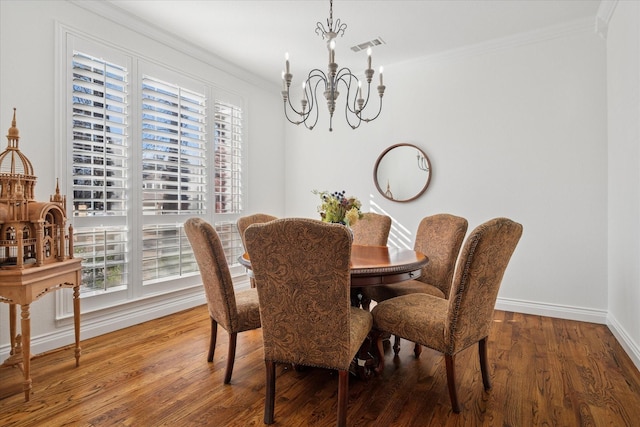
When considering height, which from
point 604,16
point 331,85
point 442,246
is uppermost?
point 604,16

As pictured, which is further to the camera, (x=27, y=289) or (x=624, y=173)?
(x=624, y=173)

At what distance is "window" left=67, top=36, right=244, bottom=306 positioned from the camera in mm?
2871

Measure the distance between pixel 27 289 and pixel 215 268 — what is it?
1041 millimetres

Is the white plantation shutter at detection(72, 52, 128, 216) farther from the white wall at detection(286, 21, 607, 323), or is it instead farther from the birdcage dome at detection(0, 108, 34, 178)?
the white wall at detection(286, 21, 607, 323)

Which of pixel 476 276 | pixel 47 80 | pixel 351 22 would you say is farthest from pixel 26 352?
pixel 351 22

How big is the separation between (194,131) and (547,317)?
3.96m

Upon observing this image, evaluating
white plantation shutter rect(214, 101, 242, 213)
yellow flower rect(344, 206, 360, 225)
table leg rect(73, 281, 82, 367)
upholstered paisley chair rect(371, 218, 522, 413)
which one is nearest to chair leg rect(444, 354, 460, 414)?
upholstered paisley chair rect(371, 218, 522, 413)

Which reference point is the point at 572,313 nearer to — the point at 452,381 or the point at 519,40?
the point at 452,381

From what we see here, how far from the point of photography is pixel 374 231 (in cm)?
340

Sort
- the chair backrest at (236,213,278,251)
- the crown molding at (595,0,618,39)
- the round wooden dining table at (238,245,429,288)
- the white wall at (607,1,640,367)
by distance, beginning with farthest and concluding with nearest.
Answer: the chair backrest at (236,213,278,251)
the crown molding at (595,0,618,39)
the white wall at (607,1,640,367)
the round wooden dining table at (238,245,429,288)

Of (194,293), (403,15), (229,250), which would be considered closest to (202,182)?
(229,250)

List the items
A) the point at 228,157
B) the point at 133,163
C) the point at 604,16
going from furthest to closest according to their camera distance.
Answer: the point at 228,157 < the point at 133,163 < the point at 604,16

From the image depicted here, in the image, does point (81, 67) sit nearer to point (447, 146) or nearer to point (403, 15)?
point (403, 15)

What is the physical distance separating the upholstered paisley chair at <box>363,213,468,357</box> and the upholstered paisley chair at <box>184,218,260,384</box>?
911mm
